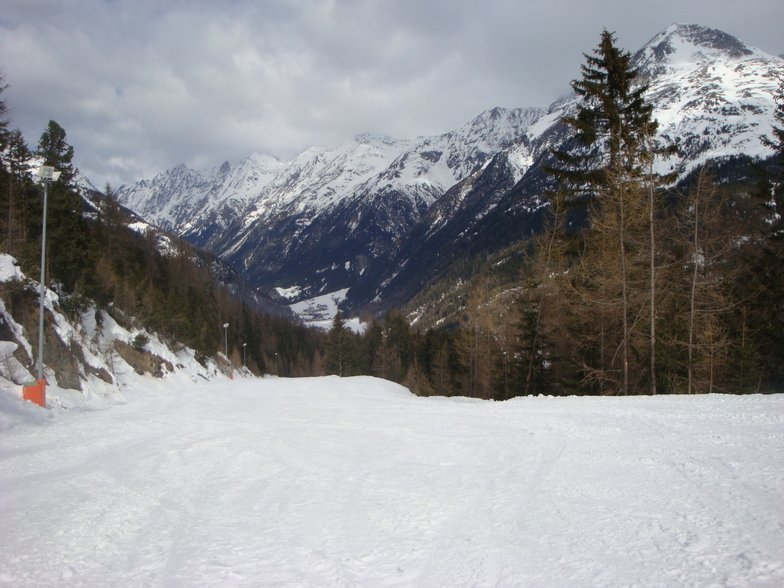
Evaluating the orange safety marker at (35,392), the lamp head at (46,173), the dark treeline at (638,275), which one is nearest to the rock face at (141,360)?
the orange safety marker at (35,392)

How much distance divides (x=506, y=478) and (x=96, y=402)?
16.6 meters

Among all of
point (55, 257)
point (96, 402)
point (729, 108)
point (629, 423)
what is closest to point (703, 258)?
point (629, 423)

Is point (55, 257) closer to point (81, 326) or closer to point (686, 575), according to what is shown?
point (81, 326)

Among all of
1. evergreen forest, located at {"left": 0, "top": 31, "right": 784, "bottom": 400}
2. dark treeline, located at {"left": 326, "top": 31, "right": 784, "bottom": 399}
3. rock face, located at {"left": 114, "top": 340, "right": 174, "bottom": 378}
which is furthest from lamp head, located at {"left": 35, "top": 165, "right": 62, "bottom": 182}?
dark treeline, located at {"left": 326, "top": 31, "right": 784, "bottom": 399}

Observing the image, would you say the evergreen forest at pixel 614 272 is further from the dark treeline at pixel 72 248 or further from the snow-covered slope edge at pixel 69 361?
the snow-covered slope edge at pixel 69 361

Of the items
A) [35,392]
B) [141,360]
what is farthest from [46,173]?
[141,360]

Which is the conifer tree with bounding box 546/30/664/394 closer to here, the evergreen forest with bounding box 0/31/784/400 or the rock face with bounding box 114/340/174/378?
the evergreen forest with bounding box 0/31/784/400

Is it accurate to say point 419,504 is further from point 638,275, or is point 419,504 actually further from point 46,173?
point 46,173

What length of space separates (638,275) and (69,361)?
22.1m

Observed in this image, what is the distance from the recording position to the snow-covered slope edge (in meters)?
14.2

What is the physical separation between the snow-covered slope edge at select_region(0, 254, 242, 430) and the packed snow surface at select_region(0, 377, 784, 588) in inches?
219

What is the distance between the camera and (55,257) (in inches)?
989

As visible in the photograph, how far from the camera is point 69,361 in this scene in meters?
17.6

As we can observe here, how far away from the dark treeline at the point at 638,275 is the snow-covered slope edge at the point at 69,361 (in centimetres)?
1813
